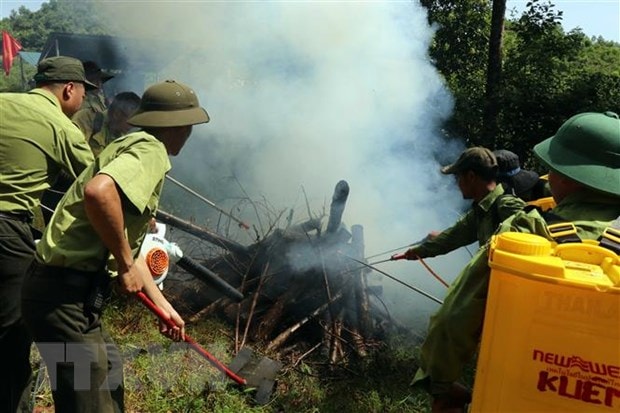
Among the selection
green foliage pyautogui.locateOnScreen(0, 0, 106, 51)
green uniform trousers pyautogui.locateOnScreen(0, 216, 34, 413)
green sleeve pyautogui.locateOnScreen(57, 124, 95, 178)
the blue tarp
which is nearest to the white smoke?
green sleeve pyautogui.locateOnScreen(57, 124, 95, 178)

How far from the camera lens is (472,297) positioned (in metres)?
1.50

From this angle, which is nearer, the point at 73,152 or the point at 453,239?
the point at 73,152

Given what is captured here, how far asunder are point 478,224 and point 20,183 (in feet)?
Result: 8.98

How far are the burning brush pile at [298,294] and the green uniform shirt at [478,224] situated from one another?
0.96m

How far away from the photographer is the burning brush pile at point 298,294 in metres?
4.36

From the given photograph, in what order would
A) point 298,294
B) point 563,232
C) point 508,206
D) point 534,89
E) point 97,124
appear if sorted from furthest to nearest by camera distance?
point 534,89 → point 97,124 → point 298,294 → point 508,206 → point 563,232

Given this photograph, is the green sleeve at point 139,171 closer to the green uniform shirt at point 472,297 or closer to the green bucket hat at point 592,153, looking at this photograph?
the green uniform shirt at point 472,297

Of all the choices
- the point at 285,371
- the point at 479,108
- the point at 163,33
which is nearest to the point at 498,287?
the point at 285,371

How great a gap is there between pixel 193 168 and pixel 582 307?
8.47 metres

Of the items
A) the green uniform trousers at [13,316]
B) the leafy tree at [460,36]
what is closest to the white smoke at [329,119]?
the leafy tree at [460,36]

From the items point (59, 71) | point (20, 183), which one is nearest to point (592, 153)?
point (20, 183)

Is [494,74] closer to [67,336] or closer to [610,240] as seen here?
[610,240]

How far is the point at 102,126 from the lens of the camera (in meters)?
5.16

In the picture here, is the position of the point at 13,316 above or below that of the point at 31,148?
below
